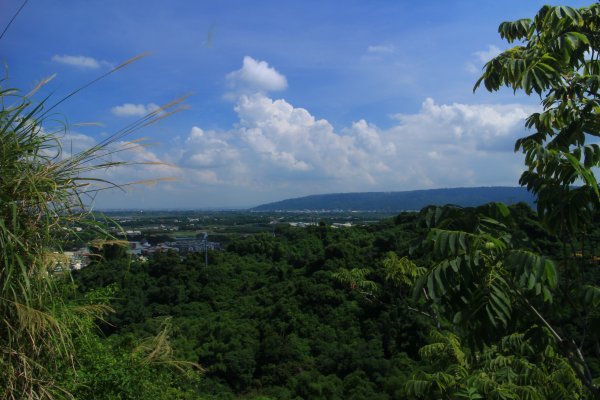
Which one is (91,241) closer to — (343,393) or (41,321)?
(41,321)

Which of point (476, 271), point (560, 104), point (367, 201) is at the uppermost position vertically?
point (560, 104)

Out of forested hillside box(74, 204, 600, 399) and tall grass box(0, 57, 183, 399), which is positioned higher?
tall grass box(0, 57, 183, 399)

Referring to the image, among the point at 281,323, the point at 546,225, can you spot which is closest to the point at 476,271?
the point at 546,225

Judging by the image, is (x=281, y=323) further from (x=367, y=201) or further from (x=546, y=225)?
(x=367, y=201)

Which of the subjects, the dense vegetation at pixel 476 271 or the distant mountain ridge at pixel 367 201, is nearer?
the dense vegetation at pixel 476 271

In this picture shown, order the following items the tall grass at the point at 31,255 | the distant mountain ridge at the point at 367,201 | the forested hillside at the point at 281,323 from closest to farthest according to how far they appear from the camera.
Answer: the tall grass at the point at 31,255, the forested hillside at the point at 281,323, the distant mountain ridge at the point at 367,201

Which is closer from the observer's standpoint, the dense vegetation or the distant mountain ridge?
the dense vegetation

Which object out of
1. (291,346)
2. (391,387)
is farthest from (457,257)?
(291,346)

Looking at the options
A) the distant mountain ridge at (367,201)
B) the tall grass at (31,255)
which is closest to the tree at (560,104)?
the tall grass at (31,255)

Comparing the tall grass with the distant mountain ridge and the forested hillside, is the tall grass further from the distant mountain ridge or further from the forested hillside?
the distant mountain ridge

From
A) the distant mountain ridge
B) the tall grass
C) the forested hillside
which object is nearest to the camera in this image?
the tall grass

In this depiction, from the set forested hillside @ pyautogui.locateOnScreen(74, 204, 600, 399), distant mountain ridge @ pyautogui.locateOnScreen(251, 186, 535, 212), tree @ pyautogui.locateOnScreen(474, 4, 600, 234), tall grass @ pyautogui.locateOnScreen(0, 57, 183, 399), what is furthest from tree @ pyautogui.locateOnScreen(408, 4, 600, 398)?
distant mountain ridge @ pyautogui.locateOnScreen(251, 186, 535, 212)

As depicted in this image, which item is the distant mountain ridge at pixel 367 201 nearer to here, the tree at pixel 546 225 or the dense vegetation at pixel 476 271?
the dense vegetation at pixel 476 271
